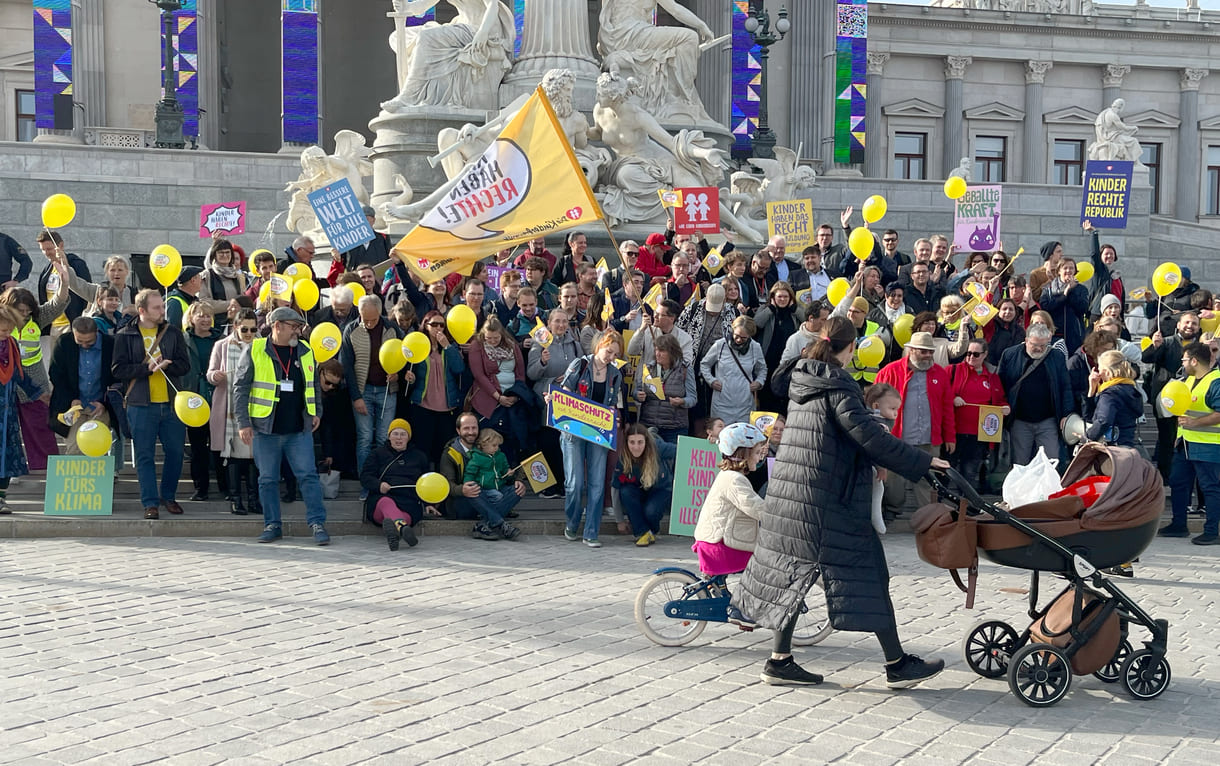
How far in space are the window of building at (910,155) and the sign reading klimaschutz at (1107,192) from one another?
33727mm

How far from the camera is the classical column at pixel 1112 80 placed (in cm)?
5097

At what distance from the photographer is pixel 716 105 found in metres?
37.4

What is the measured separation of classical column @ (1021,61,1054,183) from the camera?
165ft

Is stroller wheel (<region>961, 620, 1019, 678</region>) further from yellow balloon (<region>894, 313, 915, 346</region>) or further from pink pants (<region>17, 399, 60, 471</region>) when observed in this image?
pink pants (<region>17, 399, 60, 471</region>)

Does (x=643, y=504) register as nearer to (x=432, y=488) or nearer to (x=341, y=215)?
(x=432, y=488)

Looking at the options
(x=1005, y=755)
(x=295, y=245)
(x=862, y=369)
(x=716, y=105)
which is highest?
(x=716, y=105)

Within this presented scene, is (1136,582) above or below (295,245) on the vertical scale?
below

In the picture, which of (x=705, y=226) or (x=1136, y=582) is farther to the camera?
(x=705, y=226)

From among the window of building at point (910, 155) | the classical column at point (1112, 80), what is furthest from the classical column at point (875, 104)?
the classical column at point (1112, 80)

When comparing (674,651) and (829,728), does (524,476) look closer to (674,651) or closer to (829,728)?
(674,651)

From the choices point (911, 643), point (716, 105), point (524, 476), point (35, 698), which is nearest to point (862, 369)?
point (524, 476)

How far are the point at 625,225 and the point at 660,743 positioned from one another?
1354 centimetres

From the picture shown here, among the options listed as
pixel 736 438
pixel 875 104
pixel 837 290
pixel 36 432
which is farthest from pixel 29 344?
pixel 875 104

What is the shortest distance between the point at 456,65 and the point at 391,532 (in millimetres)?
11719
